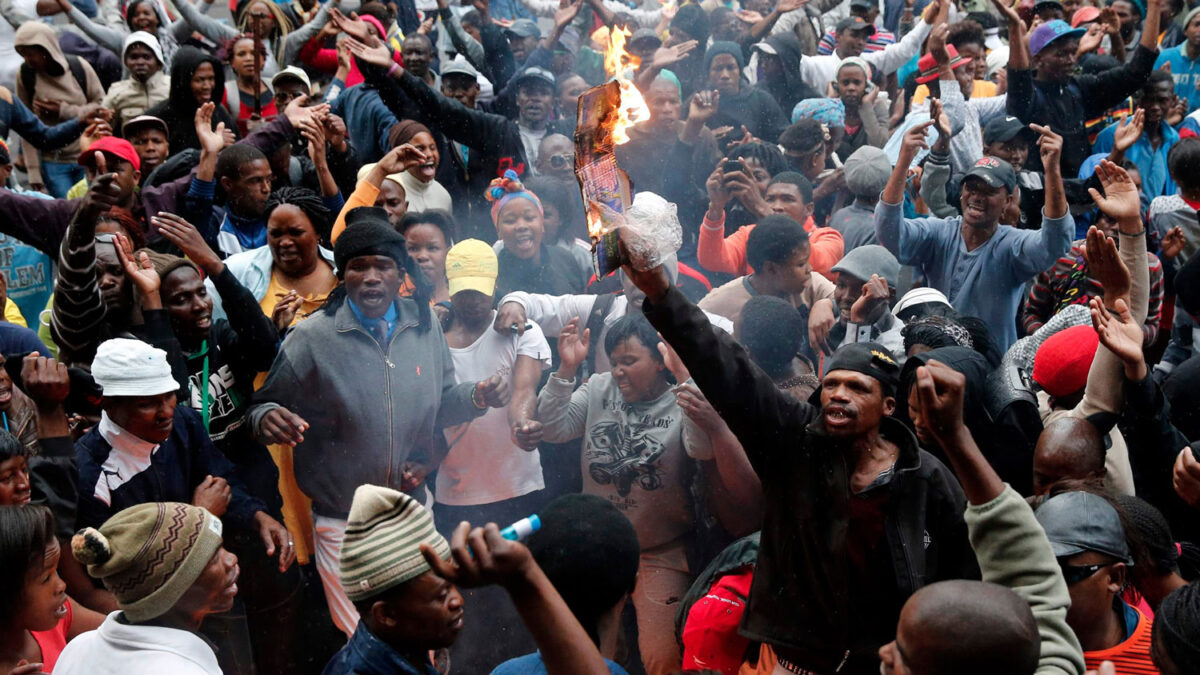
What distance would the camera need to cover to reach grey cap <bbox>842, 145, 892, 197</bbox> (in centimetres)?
663

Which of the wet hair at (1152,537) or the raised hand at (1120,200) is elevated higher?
Result: the raised hand at (1120,200)

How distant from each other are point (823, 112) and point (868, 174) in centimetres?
172

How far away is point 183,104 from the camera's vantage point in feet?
23.7

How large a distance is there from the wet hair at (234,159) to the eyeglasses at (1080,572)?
4.74m

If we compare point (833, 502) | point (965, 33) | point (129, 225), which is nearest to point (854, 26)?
point (965, 33)

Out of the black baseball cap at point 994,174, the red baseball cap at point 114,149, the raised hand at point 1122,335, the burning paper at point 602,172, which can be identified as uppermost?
the burning paper at point 602,172

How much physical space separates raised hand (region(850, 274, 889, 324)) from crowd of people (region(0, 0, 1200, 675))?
0.01 meters

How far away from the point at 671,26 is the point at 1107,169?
625cm

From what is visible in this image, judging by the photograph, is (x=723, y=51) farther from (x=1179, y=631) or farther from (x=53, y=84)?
(x=1179, y=631)

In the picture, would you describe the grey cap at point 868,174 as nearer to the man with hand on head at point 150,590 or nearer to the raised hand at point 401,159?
the raised hand at point 401,159

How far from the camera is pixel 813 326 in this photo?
5332 millimetres

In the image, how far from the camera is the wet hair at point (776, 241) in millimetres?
5238


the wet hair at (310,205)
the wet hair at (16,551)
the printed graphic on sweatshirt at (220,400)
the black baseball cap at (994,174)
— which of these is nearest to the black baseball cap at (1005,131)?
the black baseball cap at (994,174)

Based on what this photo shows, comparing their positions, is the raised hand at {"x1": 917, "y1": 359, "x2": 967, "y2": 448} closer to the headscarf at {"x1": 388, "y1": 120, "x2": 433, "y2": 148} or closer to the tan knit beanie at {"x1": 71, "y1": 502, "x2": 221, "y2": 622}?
the tan knit beanie at {"x1": 71, "y1": 502, "x2": 221, "y2": 622}
